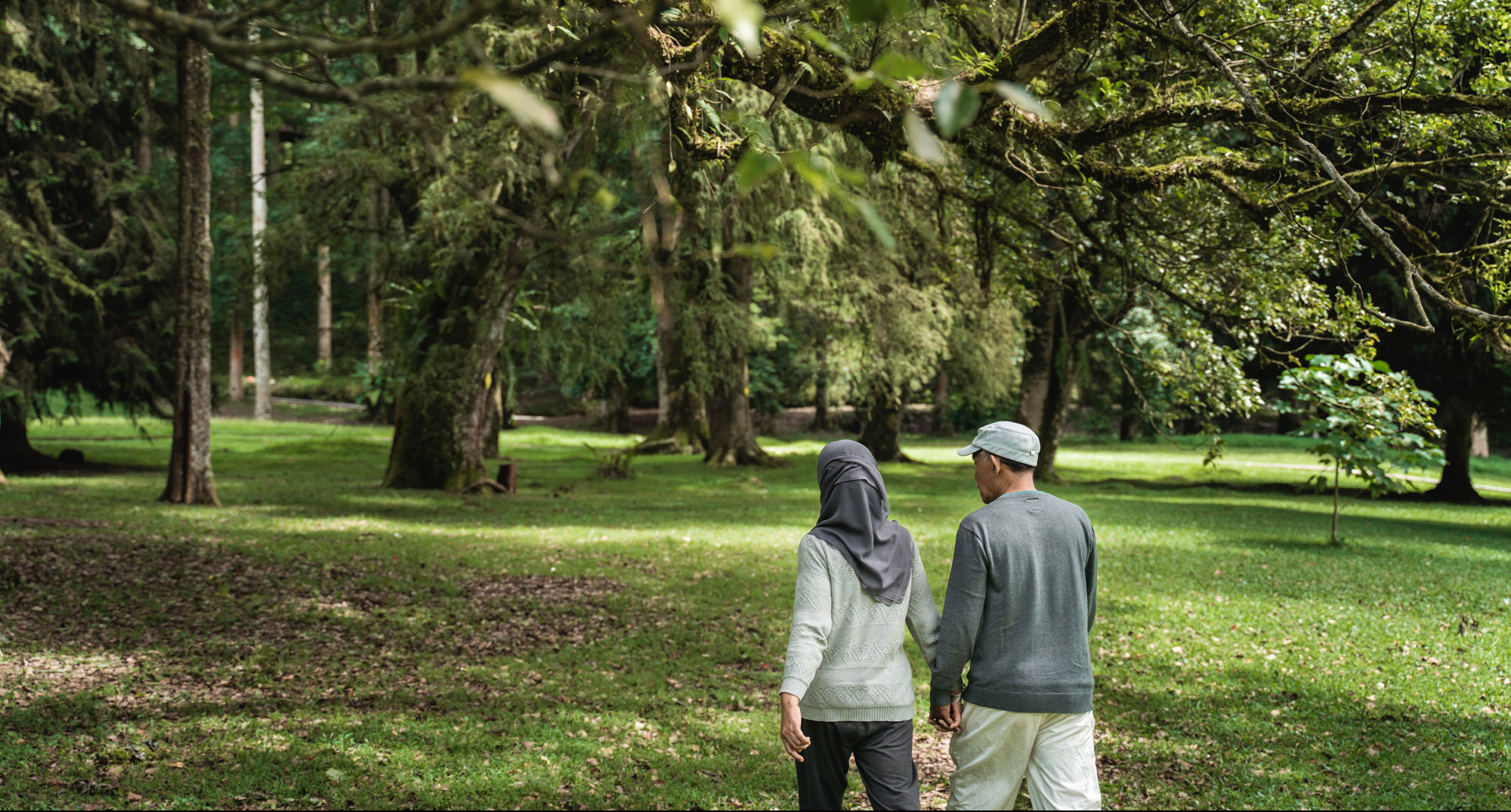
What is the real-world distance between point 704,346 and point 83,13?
12.0 meters

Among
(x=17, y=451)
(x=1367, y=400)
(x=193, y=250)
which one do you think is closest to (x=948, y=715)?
(x=1367, y=400)

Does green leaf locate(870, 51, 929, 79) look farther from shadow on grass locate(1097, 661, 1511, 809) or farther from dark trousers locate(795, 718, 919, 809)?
shadow on grass locate(1097, 661, 1511, 809)

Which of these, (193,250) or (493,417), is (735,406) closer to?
(493,417)

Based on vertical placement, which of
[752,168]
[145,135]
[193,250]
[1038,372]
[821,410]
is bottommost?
[821,410]

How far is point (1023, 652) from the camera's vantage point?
11.8 feet

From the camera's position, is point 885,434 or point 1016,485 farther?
point 885,434

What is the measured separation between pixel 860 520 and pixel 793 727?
Result: 74cm

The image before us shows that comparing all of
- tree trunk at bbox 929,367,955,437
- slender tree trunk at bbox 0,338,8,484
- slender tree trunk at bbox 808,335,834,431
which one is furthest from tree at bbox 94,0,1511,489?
tree trunk at bbox 929,367,955,437

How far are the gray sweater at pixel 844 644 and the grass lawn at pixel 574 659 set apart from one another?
240 centimetres

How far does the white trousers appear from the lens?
11.7ft

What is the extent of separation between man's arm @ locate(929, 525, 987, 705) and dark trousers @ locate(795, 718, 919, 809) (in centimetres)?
25

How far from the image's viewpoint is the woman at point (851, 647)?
3.64m

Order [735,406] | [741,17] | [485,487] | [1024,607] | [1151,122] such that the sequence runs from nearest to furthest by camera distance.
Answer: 1. [741,17]
2. [1024,607]
3. [1151,122]
4. [485,487]
5. [735,406]

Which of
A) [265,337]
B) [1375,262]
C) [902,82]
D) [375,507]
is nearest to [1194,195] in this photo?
[902,82]
